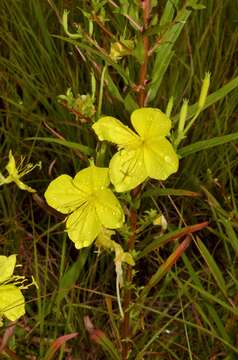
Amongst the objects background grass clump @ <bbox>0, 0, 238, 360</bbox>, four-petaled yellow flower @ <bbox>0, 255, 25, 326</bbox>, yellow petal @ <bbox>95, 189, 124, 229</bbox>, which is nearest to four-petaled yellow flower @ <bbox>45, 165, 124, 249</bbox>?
yellow petal @ <bbox>95, 189, 124, 229</bbox>

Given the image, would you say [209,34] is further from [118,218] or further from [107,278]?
[118,218]

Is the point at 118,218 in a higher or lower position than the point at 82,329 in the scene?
higher

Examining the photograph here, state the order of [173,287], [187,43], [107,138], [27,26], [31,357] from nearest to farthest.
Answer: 1. [107,138]
2. [31,357]
3. [173,287]
4. [187,43]
5. [27,26]

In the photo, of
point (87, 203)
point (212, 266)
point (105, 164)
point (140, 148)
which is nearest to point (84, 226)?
point (87, 203)

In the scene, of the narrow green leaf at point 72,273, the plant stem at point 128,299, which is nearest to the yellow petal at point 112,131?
the plant stem at point 128,299

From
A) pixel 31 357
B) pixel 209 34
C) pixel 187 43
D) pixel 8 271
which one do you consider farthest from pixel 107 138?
pixel 209 34
